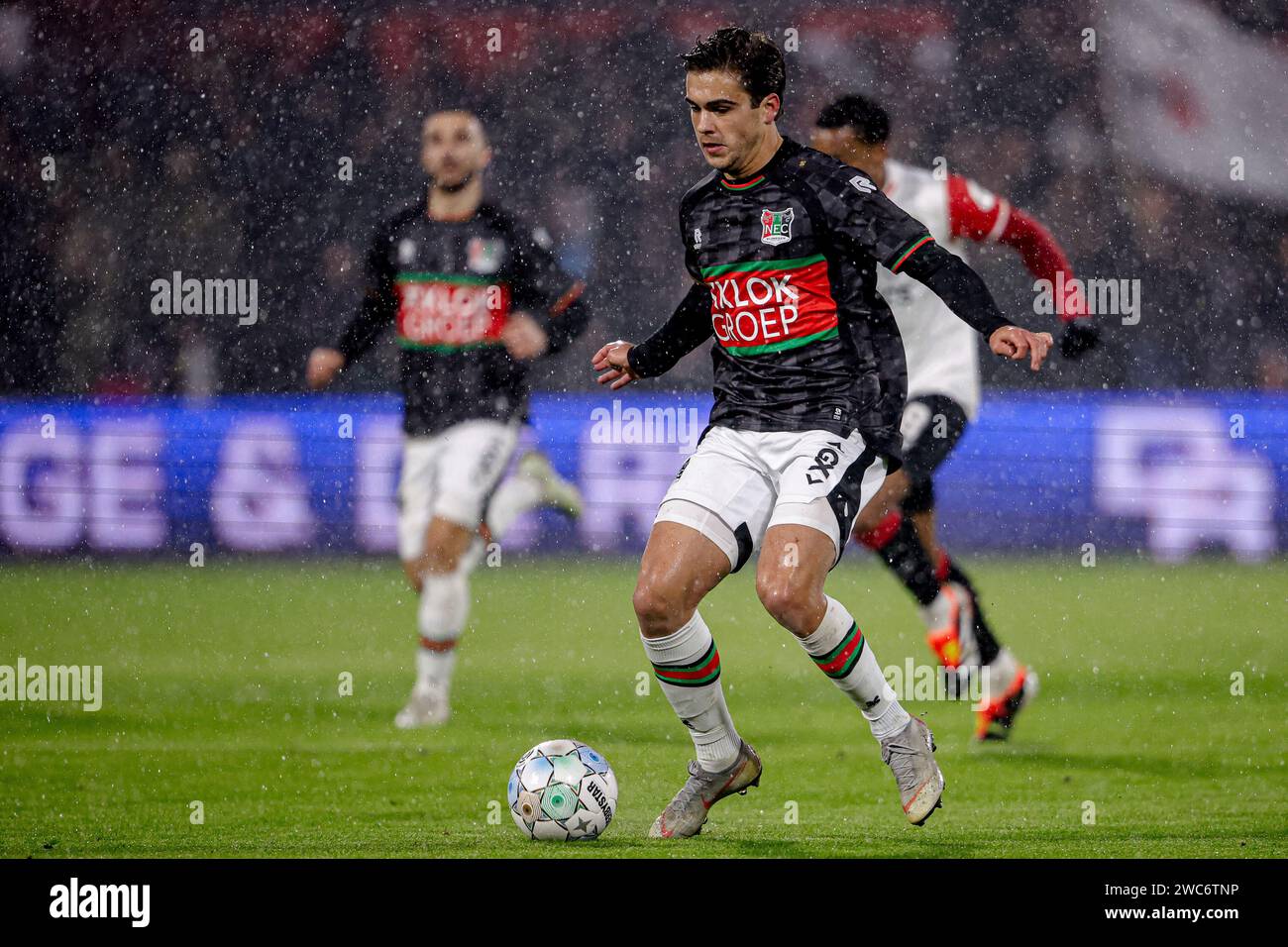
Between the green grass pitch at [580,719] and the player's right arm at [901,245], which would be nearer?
the player's right arm at [901,245]

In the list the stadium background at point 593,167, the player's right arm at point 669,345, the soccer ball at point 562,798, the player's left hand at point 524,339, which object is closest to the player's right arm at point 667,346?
the player's right arm at point 669,345

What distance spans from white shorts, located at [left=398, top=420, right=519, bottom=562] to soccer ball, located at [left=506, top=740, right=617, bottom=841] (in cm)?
264

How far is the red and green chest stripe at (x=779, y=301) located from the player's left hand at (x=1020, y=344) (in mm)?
556

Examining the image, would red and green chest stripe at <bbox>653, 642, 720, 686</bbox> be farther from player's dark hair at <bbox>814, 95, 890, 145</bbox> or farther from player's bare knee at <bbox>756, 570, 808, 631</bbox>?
player's dark hair at <bbox>814, 95, 890, 145</bbox>

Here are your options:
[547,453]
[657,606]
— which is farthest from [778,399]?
[547,453]

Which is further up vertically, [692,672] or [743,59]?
[743,59]

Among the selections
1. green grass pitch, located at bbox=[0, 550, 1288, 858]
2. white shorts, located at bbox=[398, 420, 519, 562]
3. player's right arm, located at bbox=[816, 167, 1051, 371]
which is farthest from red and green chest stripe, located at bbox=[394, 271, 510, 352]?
player's right arm, located at bbox=[816, 167, 1051, 371]

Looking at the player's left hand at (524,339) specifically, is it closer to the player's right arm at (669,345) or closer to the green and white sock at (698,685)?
the player's right arm at (669,345)

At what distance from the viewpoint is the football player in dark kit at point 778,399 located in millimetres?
4562

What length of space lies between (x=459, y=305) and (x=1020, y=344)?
377cm

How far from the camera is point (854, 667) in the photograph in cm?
460

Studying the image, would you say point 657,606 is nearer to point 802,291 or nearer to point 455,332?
point 802,291

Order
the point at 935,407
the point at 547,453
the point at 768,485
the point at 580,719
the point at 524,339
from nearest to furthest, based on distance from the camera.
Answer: the point at 768,485 → the point at 935,407 → the point at 524,339 → the point at 580,719 → the point at 547,453

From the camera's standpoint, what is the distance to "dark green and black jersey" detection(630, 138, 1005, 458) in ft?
15.3
